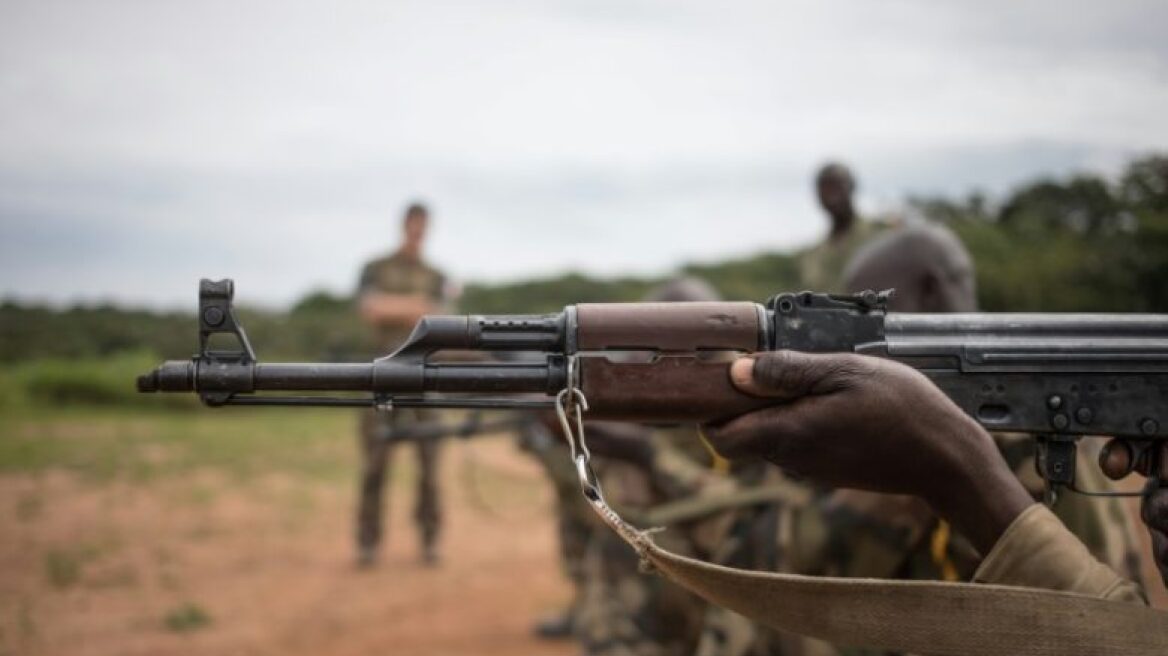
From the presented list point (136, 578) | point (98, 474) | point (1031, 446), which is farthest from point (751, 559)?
point (98, 474)

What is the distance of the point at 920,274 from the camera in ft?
11.4

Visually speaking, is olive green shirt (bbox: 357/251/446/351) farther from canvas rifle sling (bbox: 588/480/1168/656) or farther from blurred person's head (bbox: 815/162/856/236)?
canvas rifle sling (bbox: 588/480/1168/656)

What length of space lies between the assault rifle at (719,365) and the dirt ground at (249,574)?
5.16 m

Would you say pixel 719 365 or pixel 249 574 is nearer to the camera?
pixel 719 365

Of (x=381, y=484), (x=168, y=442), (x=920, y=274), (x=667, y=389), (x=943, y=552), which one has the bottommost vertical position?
(x=168, y=442)

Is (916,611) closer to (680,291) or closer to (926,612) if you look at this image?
(926,612)

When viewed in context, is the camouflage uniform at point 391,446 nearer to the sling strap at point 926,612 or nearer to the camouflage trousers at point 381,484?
the camouflage trousers at point 381,484

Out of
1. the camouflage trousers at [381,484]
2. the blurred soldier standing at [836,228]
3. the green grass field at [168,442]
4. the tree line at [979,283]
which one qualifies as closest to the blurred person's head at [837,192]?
the blurred soldier standing at [836,228]

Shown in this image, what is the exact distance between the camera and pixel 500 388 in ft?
7.44

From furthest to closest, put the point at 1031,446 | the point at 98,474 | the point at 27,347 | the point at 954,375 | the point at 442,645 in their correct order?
the point at 27,347 < the point at 98,474 < the point at 442,645 < the point at 1031,446 < the point at 954,375

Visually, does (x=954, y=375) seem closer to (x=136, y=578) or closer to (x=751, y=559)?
(x=751, y=559)

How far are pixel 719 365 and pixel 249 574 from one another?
7.71 metres

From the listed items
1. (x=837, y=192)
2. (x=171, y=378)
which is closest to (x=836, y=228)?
(x=837, y=192)

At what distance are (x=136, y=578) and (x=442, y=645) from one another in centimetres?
307
